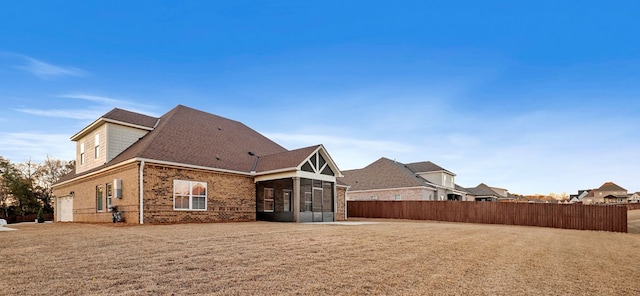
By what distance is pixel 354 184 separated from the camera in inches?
1587

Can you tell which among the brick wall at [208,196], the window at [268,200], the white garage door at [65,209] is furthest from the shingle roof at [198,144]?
the window at [268,200]

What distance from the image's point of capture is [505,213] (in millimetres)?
26625

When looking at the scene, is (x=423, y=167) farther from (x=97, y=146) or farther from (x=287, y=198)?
(x=97, y=146)

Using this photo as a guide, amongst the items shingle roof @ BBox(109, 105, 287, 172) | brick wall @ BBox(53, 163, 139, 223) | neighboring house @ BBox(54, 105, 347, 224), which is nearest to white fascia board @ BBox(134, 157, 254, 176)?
neighboring house @ BBox(54, 105, 347, 224)

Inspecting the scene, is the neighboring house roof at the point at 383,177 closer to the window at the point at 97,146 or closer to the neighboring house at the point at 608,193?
the window at the point at 97,146

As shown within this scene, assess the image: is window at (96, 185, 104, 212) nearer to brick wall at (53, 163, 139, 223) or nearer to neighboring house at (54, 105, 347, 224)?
neighboring house at (54, 105, 347, 224)

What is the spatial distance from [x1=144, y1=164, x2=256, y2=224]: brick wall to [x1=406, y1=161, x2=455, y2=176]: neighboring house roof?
24.8 metres

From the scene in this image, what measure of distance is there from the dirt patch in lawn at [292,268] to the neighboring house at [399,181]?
26166mm

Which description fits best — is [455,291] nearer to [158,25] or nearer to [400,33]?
[400,33]

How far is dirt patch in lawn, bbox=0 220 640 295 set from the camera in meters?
5.48

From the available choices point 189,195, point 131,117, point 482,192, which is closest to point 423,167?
point 482,192

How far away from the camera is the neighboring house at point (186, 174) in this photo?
1677cm

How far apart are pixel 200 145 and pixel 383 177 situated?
22998 mm

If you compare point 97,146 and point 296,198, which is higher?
point 97,146
